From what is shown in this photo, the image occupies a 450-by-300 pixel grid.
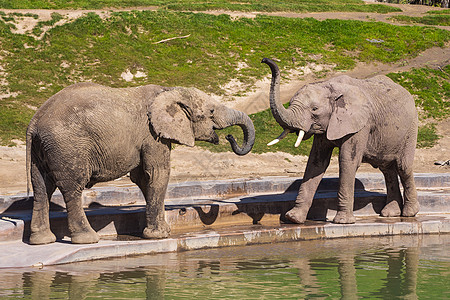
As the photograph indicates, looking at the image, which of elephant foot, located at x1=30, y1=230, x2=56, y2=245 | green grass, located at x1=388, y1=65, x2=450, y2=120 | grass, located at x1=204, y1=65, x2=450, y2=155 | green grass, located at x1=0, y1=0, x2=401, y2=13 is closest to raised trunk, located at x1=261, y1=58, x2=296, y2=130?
elephant foot, located at x1=30, y1=230, x2=56, y2=245

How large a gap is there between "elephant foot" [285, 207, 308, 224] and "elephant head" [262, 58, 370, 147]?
1.23 meters

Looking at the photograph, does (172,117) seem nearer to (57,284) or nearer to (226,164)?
(57,284)

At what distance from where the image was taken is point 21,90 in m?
24.1

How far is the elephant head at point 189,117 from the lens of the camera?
400 inches

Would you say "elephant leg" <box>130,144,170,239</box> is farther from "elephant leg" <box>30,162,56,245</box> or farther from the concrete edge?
the concrete edge

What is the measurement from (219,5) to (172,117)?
2887cm

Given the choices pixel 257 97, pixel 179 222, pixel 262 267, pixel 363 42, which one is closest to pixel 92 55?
pixel 257 97

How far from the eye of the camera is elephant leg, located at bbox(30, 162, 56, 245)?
387 inches

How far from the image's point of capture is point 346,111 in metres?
11.3

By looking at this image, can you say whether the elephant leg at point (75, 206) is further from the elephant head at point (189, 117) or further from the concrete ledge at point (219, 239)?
the elephant head at point (189, 117)

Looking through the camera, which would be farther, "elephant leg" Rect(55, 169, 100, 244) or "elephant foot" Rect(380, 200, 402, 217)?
"elephant foot" Rect(380, 200, 402, 217)

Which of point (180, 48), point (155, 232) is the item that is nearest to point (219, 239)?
point (155, 232)

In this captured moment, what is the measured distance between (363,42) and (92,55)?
13.0 meters

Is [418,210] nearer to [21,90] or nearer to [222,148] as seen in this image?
[222,148]
